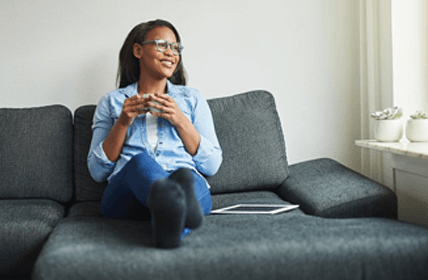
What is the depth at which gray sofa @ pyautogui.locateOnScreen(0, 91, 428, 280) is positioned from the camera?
3.79 feet

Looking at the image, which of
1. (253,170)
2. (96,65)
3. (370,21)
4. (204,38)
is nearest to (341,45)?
(370,21)

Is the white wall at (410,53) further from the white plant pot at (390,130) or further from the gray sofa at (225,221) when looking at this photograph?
the gray sofa at (225,221)

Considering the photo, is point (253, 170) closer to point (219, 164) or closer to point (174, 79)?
point (219, 164)

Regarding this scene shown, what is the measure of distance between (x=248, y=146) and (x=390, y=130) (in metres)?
0.65

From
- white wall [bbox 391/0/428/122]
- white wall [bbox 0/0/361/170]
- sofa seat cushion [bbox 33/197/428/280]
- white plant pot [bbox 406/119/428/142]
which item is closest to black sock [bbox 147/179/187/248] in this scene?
sofa seat cushion [bbox 33/197/428/280]

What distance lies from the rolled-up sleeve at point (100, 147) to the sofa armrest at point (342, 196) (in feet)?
2.59

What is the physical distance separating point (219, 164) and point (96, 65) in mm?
988

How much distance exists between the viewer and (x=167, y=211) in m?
1.16

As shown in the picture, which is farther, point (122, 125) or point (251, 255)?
point (122, 125)

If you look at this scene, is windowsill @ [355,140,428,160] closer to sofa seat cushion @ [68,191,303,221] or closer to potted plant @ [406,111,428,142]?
potted plant @ [406,111,428,142]

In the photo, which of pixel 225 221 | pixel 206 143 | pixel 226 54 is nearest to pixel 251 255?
pixel 225 221

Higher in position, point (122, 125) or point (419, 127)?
point (122, 125)

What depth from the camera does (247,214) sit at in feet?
5.32

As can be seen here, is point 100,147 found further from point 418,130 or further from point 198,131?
point 418,130
